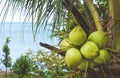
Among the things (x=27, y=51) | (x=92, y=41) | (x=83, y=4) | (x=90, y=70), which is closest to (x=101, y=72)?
(x=90, y=70)

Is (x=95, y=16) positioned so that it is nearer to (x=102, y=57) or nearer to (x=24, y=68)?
(x=102, y=57)

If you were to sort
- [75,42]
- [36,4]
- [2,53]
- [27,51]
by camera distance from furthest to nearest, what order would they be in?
[2,53]
[27,51]
[36,4]
[75,42]

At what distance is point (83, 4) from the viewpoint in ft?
7.60

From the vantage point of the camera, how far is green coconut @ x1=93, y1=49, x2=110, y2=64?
6.19ft

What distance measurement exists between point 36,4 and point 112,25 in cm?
39

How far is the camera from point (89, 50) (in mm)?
1849

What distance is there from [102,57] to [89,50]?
0.28 feet

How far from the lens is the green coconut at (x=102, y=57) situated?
189cm

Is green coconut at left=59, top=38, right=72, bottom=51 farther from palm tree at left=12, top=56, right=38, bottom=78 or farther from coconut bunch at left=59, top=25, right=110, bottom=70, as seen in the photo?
palm tree at left=12, top=56, right=38, bottom=78

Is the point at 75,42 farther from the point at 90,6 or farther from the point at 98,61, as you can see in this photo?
the point at 90,6

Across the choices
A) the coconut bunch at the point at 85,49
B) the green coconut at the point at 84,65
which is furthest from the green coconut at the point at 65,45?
the green coconut at the point at 84,65

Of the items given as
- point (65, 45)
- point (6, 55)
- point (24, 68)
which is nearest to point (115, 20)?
point (65, 45)

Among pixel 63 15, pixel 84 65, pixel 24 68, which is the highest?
pixel 63 15

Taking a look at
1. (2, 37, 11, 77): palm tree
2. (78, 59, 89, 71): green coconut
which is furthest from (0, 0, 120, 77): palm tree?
(2, 37, 11, 77): palm tree
